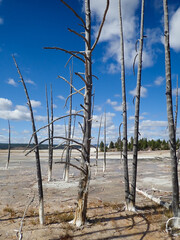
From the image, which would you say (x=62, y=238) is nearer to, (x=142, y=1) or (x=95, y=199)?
(x=95, y=199)

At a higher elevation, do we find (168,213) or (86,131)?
(86,131)

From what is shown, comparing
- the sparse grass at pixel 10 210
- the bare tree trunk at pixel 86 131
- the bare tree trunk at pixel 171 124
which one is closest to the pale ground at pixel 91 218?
the sparse grass at pixel 10 210

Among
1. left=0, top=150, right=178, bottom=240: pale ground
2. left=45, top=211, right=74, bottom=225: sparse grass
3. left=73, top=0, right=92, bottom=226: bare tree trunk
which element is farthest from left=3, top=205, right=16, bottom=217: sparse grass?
left=73, top=0, right=92, bottom=226: bare tree trunk

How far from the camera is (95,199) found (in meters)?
9.75

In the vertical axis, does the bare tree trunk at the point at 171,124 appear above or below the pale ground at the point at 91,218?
above

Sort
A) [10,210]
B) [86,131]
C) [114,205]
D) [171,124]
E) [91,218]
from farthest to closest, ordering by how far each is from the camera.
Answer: [114,205] < [10,210] < [91,218] < [171,124] < [86,131]

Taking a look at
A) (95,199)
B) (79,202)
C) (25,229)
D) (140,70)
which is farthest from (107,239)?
(140,70)

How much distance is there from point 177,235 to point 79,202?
310cm

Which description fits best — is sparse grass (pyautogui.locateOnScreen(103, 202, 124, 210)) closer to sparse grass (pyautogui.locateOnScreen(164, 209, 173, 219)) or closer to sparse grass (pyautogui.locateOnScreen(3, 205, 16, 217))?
sparse grass (pyautogui.locateOnScreen(164, 209, 173, 219))

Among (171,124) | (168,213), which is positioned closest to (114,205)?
(168,213)

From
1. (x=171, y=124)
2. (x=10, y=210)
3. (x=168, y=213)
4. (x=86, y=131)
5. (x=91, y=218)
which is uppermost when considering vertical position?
(x=171, y=124)

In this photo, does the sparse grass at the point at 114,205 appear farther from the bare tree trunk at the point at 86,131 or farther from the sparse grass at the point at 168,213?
the bare tree trunk at the point at 86,131

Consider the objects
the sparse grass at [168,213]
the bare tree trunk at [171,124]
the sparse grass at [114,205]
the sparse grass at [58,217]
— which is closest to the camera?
the bare tree trunk at [171,124]

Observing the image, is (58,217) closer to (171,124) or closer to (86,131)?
(86,131)
